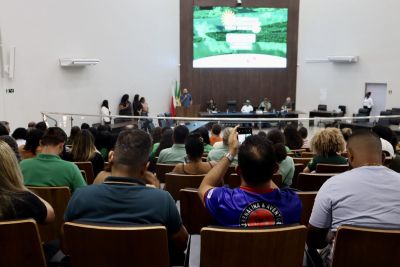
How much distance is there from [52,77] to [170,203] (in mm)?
9331

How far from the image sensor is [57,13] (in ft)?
35.1

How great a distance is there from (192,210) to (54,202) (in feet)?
2.93

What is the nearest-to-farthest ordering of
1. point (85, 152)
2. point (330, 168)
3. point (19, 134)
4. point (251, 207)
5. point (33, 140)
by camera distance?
point (251, 207), point (330, 168), point (85, 152), point (33, 140), point (19, 134)

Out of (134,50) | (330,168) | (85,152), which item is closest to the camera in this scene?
(330,168)

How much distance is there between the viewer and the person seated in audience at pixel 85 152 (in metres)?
4.30

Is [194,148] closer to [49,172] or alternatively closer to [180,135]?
[180,135]

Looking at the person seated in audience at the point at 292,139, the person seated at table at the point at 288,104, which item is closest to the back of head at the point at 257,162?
the person seated in audience at the point at 292,139

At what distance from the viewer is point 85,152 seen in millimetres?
4301

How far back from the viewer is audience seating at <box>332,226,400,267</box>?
76.4 inches

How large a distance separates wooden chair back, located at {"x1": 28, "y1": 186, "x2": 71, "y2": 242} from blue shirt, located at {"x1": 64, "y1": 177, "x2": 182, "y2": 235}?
2.22ft

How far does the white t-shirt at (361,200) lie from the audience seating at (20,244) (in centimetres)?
144

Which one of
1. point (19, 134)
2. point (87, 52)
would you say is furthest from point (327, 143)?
point (87, 52)

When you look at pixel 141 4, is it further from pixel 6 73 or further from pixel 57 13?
pixel 6 73

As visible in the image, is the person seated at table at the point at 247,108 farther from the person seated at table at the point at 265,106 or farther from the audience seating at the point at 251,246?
the audience seating at the point at 251,246
